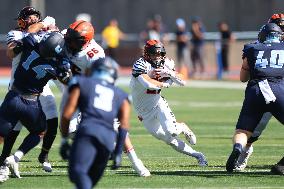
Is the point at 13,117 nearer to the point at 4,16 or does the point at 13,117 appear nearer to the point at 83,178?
the point at 83,178

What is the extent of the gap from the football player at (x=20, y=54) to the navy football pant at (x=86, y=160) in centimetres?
263

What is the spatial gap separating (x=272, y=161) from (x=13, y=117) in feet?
12.3

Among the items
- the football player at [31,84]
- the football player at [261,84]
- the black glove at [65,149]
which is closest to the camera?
the black glove at [65,149]

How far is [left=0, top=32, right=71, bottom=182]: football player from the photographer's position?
35.6 feet

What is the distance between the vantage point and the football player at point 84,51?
11034mm

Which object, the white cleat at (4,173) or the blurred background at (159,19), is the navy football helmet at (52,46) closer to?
the white cleat at (4,173)

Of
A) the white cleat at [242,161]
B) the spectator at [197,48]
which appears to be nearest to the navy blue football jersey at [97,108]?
the white cleat at [242,161]

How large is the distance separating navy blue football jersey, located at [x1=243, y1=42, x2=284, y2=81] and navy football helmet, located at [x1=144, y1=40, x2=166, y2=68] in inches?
47.7

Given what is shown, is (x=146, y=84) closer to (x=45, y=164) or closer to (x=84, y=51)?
(x=84, y=51)

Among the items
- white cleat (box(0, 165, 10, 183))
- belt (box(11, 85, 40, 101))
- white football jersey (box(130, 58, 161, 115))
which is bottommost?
white cleat (box(0, 165, 10, 183))

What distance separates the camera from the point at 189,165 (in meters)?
12.4

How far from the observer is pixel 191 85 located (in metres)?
30.0

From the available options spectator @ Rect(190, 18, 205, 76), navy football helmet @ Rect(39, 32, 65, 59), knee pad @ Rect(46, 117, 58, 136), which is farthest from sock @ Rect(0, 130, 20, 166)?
spectator @ Rect(190, 18, 205, 76)

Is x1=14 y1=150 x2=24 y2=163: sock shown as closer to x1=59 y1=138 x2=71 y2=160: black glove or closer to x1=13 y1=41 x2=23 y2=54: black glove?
x1=13 y1=41 x2=23 y2=54: black glove
